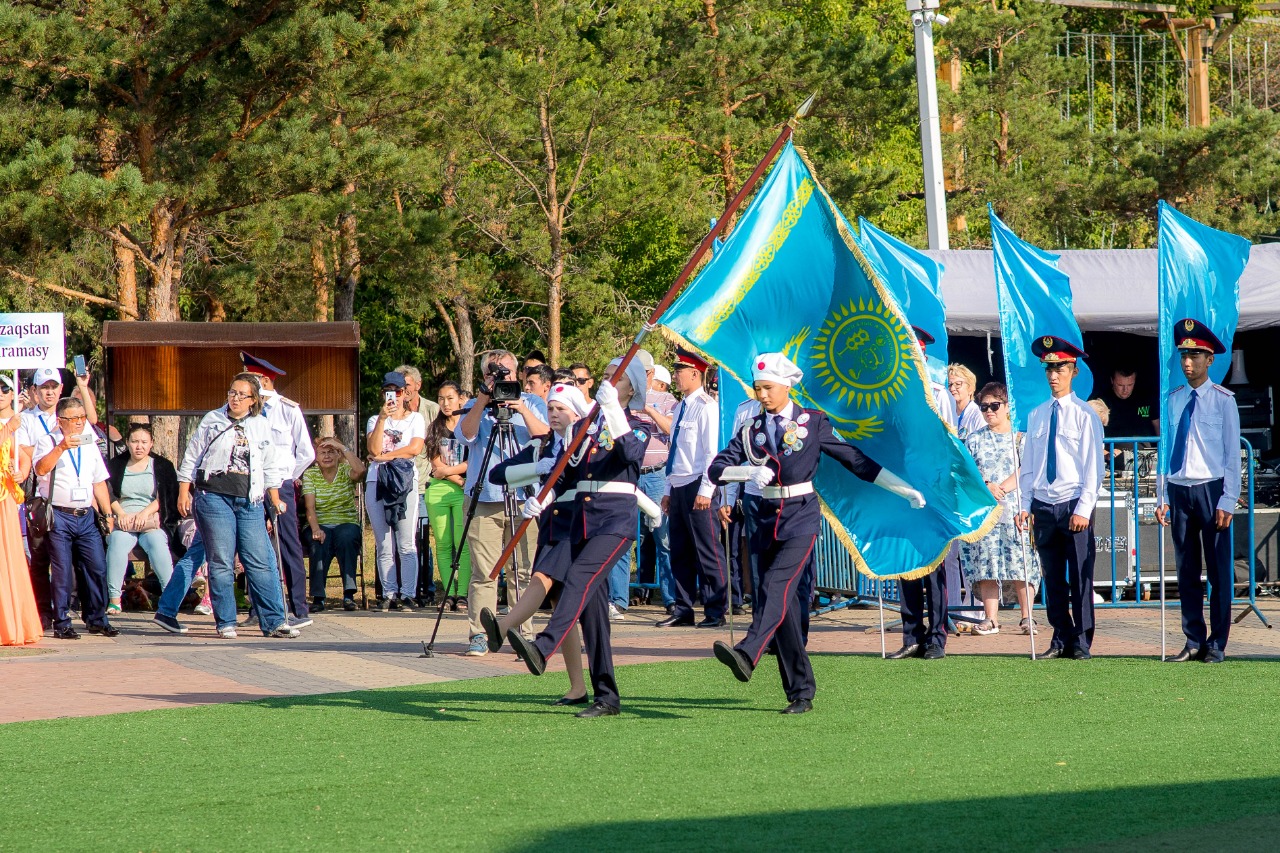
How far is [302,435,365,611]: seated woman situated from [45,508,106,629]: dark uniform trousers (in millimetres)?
2072

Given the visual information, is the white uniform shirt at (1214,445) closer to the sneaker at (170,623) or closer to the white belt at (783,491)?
the white belt at (783,491)

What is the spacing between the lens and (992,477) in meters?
11.6

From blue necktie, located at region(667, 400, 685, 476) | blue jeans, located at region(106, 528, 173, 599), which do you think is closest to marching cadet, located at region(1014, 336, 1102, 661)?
blue necktie, located at region(667, 400, 685, 476)

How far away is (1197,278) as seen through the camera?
1040 cm

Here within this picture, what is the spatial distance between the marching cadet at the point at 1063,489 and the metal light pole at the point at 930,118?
322 inches

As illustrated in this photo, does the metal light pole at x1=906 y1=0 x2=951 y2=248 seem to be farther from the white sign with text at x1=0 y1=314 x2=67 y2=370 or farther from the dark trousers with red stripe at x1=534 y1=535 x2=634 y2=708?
the dark trousers with red stripe at x1=534 y1=535 x2=634 y2=708

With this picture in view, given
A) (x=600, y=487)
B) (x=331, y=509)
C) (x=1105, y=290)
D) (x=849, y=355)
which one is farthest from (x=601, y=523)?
(x=1105, y=290)

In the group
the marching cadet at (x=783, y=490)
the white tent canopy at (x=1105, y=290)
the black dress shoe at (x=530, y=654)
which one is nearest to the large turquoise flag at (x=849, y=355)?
the marching cadet at (x=783, y=490)

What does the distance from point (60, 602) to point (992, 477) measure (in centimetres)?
681

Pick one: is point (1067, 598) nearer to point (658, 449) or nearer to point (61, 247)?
→ point (658, 449)

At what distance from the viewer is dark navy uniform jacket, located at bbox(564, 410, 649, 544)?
8.38m

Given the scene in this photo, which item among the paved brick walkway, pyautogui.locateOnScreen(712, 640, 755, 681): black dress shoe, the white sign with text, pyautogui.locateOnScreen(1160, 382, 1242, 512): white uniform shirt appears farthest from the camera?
the white sign with text

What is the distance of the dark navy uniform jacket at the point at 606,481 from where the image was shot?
330 inches

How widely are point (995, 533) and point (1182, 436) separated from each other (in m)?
1.86
